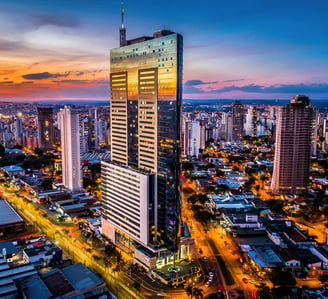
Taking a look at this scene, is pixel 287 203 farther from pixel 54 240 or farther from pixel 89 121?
pixel 89 121

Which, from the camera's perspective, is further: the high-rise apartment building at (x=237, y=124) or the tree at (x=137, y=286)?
the high-rise apartment building at (x=237, y=124)

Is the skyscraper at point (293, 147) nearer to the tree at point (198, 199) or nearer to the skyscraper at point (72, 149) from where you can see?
the tree at point (198, 199)

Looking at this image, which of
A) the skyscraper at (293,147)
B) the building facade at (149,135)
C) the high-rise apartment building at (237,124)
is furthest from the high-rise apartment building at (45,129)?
the skyscraper at (293,147)

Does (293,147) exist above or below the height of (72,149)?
above

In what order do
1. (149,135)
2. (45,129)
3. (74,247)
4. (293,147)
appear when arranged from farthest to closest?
(45,129), (293,147), (74,247), (149,135)

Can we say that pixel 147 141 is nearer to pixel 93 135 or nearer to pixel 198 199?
pixel 198 199

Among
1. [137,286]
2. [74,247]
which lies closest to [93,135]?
[74,247]
